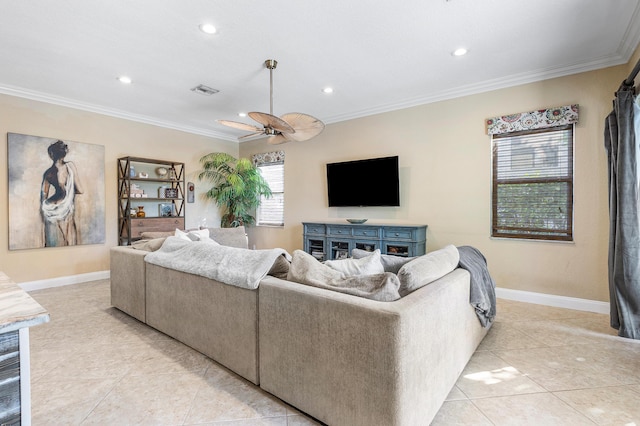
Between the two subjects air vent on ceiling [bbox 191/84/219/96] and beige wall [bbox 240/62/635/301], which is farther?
air vent on ceiling [bbox 191/84/219/96]

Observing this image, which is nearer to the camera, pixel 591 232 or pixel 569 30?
pixel 569 30

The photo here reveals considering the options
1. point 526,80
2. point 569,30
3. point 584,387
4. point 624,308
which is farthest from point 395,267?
point 526,80

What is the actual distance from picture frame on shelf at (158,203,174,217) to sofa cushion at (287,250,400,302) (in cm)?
442

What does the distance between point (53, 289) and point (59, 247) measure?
23.4 inches

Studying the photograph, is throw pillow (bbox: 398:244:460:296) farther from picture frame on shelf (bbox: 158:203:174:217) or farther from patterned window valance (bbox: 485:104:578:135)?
picture frame on shelf (bbox: 158:203:174:217)

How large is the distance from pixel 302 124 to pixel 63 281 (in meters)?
4.20

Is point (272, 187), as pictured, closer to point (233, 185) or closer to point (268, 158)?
point (268, 158)

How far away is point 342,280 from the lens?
1698mm

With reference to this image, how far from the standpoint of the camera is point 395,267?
7.06ft

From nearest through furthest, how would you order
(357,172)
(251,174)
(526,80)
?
(526,80)
(357,172)
(251,174)

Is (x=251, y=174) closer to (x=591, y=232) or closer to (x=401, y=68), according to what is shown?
(x=401, y=68)

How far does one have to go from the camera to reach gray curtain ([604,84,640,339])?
2.60 meters

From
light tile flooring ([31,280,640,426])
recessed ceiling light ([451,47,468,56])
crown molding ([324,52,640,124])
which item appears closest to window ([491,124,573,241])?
crown molding ([324,52,640,124])

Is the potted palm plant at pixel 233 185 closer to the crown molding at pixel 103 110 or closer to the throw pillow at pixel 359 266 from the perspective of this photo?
the crown molding at pixel 103 110
